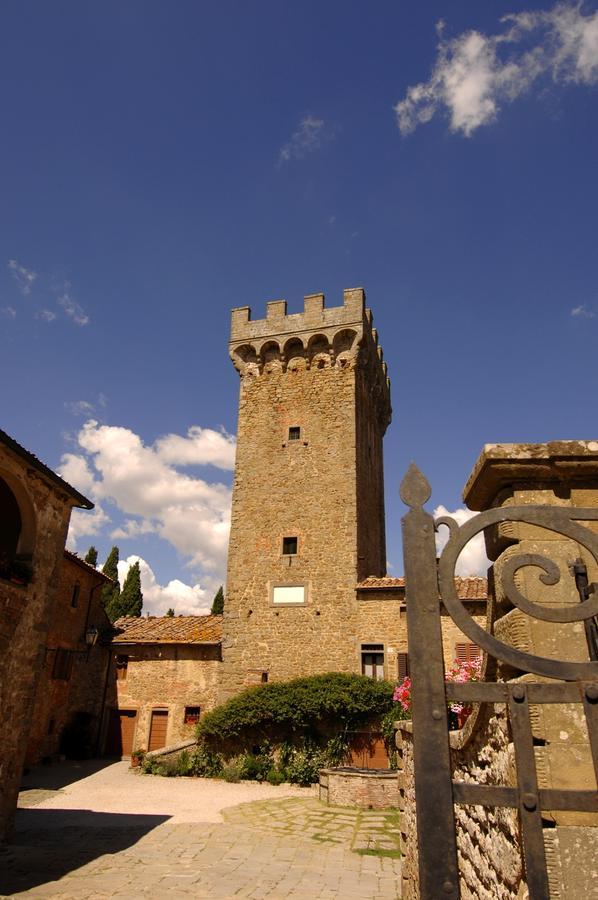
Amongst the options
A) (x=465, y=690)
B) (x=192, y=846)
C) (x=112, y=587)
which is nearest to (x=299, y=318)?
(x=192, y=846)

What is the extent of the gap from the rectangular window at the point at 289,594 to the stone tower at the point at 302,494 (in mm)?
36

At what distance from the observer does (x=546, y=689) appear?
1.98 m

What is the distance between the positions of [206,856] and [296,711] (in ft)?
29.3

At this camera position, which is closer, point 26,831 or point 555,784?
point 555,784

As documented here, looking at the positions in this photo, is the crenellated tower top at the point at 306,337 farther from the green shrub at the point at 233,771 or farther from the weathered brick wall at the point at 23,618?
the green shrub at the point at 233,771

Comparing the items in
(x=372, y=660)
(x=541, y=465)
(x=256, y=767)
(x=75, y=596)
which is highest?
(x=75, y=596)

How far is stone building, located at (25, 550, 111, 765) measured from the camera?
1906 cm

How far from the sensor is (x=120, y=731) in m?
21.3

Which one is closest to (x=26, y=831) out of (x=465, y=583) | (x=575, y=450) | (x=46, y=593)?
(x=46, y=593)

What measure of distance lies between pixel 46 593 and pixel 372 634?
11249mm

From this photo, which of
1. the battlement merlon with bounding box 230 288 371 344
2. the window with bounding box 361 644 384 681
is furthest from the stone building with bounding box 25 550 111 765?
the battlement merlon with bounding box 230 288 371 344

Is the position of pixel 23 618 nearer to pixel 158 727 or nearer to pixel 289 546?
pixel 289 546

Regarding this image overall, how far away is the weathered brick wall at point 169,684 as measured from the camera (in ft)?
67.6

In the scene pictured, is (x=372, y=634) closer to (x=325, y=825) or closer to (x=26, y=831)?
(x=325, y=825)
